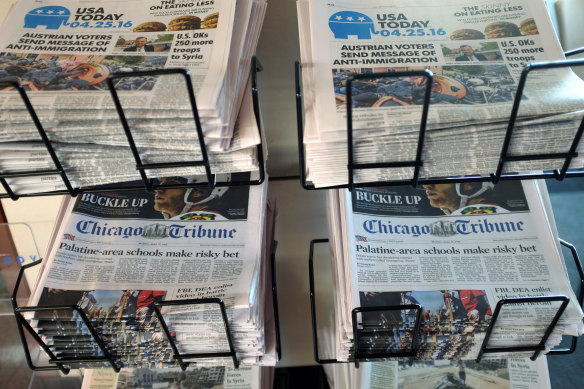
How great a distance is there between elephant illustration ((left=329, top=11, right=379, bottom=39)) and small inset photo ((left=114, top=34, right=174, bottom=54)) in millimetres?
195

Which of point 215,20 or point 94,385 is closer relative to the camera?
point 215,20

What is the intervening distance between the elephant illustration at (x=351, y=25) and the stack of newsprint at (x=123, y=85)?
101 millimetres

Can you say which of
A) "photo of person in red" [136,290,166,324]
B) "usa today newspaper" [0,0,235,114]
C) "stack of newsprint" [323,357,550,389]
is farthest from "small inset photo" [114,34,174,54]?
"stack of newsprint" [323,357,550,389]

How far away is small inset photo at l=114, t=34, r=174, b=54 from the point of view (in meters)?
0.52

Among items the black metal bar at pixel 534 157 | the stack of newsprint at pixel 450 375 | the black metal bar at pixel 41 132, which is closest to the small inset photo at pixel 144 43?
the black metal bar at pixel 41 132

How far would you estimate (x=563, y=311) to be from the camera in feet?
1.69

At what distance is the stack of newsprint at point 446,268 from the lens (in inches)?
20.6

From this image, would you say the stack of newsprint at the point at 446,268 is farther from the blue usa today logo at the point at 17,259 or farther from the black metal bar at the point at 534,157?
the blue usa today logo at the point at 17,259

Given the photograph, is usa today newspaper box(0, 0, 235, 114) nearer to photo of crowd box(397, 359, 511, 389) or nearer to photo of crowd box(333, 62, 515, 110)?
photo of crowd box(333, 62, 515, 110)

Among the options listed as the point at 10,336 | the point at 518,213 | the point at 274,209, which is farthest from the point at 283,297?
the point at 10,336

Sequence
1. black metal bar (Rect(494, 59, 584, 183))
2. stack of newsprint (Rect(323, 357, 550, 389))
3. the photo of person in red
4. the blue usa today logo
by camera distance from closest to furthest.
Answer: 1. black metal bar (Rect(494, 59, 584, 183))
2. the photo of person in red
3. stack of newsprint (Rect(323, 357, 550, 389))
4. the blue usa today logo

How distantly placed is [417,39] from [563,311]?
356 millimetres

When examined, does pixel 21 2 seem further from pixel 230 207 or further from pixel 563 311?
pixel 563 311

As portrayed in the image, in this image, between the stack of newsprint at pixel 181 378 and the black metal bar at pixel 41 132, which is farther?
the stack of newsprint at pixel 181 378
